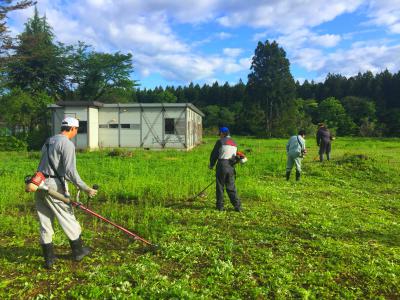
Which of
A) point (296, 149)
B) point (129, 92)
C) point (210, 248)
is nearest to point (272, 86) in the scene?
point (129, 92)

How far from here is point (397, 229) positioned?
5.97 meters

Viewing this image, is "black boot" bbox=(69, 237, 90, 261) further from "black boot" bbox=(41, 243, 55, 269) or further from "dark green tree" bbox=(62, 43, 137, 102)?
"dark green tree" bbox=(62, 43, 137, 102)

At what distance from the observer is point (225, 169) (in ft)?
22.8

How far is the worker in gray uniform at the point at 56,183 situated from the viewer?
414 centimetres

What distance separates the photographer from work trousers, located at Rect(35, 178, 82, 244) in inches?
163

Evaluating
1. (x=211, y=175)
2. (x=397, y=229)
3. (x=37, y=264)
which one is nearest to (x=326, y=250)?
(x=397, y=229)

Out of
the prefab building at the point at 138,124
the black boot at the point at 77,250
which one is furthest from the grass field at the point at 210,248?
the prefab building at the point at 138,124

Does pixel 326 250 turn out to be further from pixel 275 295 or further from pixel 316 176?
pixel 316 176

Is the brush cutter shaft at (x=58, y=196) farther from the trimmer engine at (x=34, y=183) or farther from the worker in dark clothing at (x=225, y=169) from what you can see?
the worker in dark clothing at (x=225, y=169)

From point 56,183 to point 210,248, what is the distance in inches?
87.0

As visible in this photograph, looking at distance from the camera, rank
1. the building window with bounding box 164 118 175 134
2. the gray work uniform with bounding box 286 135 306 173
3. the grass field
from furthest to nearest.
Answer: the building window with bounding box 164 118 175 134, the gray work uniform with bounding box 286 135 306 173, the grass field

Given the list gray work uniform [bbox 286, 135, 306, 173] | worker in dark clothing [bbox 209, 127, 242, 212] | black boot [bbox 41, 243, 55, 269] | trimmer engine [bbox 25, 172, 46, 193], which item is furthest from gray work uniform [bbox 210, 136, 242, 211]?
gray work uniform [bbox 286, 135, 306, 173]

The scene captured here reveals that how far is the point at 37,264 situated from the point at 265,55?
49738 mm

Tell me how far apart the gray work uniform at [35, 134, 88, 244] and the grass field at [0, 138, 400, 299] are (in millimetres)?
527
